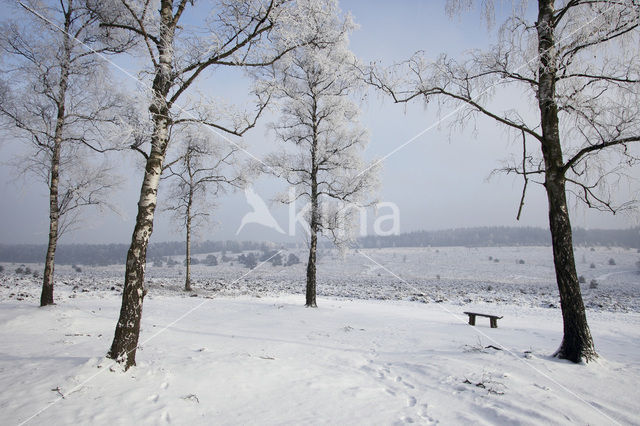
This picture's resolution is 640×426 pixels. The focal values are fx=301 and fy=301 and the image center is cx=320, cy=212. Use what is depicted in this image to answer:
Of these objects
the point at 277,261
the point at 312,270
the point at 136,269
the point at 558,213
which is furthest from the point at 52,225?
the point at 277,261

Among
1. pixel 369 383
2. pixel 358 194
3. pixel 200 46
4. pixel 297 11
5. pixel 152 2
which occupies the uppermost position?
pixel 152 2

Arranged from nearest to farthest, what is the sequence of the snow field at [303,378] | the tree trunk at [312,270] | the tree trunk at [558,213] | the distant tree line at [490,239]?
the snow field at [303,378], the tree trunk at [558,213], the tree trunk at [312,270], the distant tree line at [490,239]

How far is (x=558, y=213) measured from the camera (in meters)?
5.37

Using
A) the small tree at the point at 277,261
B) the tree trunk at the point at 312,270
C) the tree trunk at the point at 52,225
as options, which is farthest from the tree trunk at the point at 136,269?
the small tree at the point at 277,261

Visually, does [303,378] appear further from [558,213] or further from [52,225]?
[52,225]

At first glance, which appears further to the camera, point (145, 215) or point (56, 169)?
point (56, 169)

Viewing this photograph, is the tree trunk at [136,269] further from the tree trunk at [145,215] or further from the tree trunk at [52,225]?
the tree trunk at [52,225]

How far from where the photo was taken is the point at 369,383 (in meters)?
4.37

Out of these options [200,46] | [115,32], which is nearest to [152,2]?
[200,46]

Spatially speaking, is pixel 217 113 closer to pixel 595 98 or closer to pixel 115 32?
pixel 115 32

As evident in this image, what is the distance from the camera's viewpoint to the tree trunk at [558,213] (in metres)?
5.15

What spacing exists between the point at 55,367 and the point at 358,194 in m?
9.49

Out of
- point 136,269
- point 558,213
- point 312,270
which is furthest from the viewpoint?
point 312,270

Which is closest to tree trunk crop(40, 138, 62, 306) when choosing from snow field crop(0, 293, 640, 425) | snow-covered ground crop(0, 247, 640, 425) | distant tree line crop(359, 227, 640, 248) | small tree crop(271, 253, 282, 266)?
snow-covered ground crop(0, 247, 640, 425)
